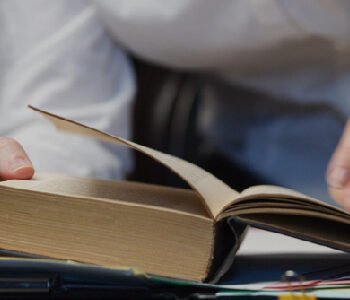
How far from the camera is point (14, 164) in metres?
0.38

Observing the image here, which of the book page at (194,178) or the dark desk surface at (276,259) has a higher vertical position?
the book page at (194,178)

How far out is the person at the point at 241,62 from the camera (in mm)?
661

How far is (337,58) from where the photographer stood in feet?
2.29

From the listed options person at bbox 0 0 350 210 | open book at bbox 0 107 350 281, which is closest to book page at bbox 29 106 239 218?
open book at bbox 0 107 350 281

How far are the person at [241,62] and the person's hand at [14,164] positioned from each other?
212 mm

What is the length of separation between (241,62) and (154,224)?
0.50 meters

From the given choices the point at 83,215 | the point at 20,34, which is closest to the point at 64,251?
the point at 83,215

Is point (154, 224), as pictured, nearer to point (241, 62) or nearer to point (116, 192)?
point (116, 192)

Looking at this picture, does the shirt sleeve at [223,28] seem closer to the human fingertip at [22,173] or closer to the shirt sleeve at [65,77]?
the shirt sleeve at [65,77]

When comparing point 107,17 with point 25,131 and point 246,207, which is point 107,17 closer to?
point 25,131

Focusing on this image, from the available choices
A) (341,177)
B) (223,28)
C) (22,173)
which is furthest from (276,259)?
(223,28)

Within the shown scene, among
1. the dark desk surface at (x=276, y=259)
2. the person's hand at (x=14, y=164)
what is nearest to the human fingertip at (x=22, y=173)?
the person's hand at (x=14, y=164)

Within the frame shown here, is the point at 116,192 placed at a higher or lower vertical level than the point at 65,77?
higher

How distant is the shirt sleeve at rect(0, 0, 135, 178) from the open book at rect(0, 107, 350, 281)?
358 mm
